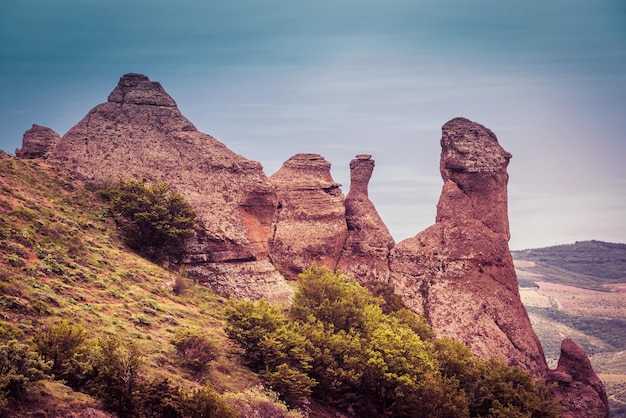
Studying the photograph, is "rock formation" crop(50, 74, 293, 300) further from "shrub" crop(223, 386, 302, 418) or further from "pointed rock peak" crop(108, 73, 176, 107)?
"shrub" crop(223, 386, 302, 418)

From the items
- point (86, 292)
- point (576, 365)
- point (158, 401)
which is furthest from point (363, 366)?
point (576, 365)

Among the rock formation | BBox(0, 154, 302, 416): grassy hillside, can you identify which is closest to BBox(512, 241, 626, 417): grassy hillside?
the rock formation

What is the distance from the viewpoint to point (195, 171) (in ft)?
202

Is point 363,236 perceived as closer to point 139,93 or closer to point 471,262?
point 471,262

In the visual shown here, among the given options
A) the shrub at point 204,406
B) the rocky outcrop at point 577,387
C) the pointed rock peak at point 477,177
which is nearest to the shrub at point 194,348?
the shrub at point 204,406

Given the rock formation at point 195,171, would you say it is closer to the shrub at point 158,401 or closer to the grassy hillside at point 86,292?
the grassy hillside at point 86,292

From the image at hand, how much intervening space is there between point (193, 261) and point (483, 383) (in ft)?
87.2

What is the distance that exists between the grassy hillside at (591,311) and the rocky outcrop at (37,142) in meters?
78.6

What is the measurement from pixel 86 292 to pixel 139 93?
30.8 metres

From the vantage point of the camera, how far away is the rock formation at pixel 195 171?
188 ft

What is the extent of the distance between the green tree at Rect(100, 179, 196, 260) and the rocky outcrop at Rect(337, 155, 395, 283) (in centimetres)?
1942

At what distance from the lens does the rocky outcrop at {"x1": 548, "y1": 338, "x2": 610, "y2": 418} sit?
54969 mm

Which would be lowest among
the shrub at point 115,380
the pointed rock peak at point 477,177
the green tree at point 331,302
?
the shrub at point 115,380

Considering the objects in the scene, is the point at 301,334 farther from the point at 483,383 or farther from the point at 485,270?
the point at 485,270
